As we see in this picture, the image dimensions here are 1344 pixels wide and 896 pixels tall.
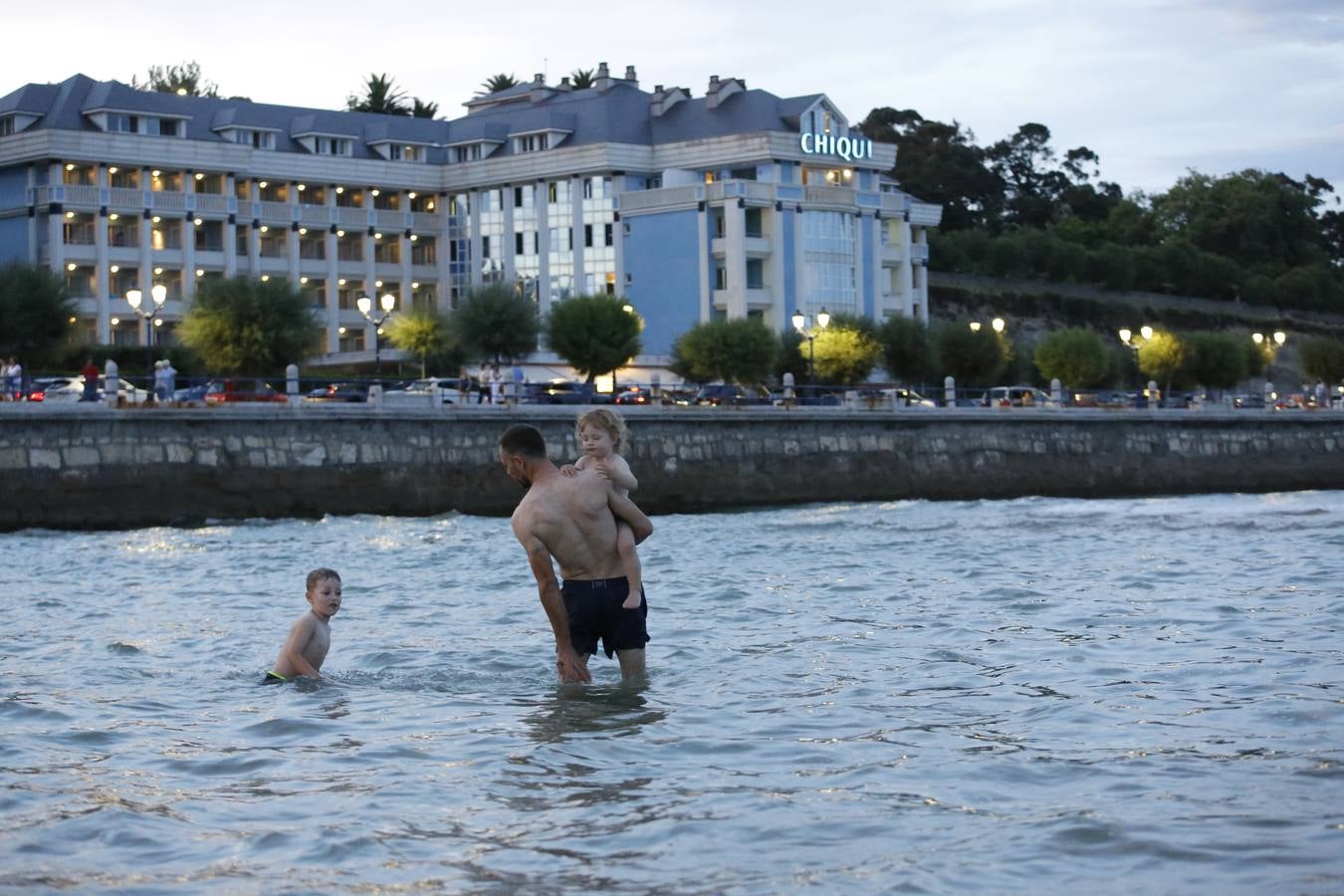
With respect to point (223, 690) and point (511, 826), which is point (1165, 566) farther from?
point (511, 826)

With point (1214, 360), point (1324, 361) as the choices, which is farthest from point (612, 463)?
point (1324, 361)

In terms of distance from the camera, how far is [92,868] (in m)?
6.61

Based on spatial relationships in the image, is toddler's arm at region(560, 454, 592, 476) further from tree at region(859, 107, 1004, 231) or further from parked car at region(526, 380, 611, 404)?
tree at region(859, 107, 1004, 231)

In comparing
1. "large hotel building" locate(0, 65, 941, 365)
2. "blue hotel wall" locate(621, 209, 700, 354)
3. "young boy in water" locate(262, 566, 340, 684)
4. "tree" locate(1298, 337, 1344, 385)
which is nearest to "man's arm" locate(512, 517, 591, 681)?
"young boy in water" locate(262, 566, 340, 684)

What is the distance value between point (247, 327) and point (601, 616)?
131 ft

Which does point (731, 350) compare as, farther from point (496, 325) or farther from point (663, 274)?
point (663, 274)

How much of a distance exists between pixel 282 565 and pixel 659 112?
2210 inches

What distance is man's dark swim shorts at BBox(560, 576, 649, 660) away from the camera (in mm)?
9453

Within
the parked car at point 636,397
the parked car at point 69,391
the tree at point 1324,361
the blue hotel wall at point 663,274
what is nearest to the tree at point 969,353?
the blue hotel wall at point 663,274

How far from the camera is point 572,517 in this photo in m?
9.24

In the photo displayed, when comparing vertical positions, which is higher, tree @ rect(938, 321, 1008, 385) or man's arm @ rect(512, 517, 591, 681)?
tree @ rect(938, 321, 1008, 385)

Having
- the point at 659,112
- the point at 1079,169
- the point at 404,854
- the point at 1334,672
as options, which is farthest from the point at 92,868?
the point at 1079,169

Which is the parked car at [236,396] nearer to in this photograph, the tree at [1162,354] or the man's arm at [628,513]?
the man's arm at [628,513]

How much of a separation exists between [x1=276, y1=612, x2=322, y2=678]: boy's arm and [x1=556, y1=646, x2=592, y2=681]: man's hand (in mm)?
1630
